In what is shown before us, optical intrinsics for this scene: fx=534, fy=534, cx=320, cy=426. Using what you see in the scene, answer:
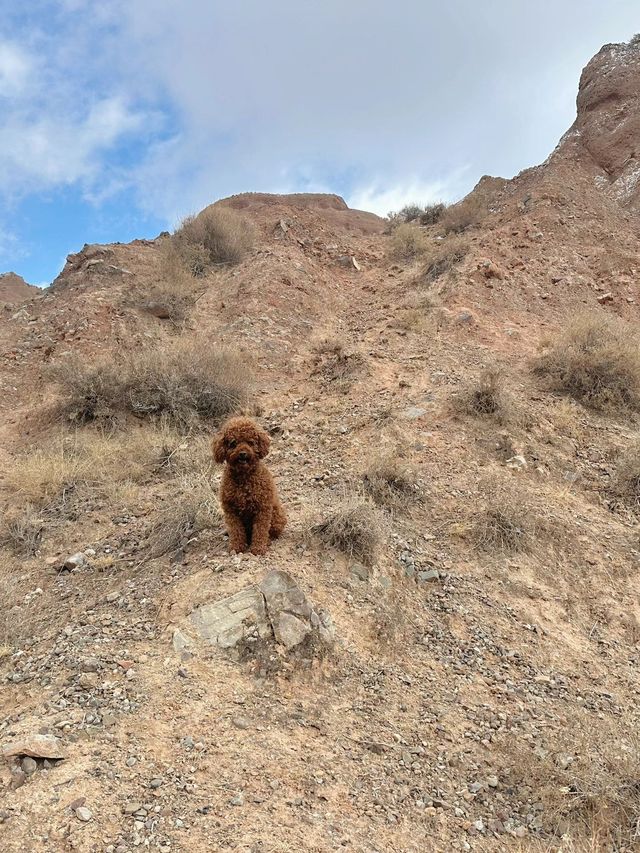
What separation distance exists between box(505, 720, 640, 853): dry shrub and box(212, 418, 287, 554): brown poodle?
6.89 ft

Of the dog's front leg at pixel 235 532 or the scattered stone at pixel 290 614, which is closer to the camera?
the scattered stone at pixel 290 614

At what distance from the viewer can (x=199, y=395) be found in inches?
297

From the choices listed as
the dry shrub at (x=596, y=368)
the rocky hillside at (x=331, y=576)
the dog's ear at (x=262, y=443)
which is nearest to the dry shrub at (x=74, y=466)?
the rocky hillside at (x=331, y=576)

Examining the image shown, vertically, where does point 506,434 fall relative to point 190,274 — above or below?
below

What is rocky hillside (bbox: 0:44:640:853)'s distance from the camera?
2.52 meters

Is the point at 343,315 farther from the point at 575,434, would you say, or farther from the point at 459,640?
the point at 459,640

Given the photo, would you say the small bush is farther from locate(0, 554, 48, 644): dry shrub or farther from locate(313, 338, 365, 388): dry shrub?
locate(0, 554, 48, 644): dry shrub

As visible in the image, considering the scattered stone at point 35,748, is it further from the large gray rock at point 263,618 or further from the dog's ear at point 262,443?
the dog's ear at point 262,443

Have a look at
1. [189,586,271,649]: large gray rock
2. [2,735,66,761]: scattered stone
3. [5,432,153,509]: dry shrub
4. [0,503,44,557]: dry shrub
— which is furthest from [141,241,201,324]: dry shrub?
[2,735,66,761]: scattered stone

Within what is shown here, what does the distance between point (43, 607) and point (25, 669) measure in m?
0.89

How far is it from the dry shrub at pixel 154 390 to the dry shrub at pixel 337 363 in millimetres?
1429

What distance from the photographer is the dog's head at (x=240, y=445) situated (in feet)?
12.4

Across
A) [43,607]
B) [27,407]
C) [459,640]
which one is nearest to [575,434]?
[459,640]

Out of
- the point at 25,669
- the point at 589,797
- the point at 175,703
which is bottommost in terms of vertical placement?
the point at 589,797
